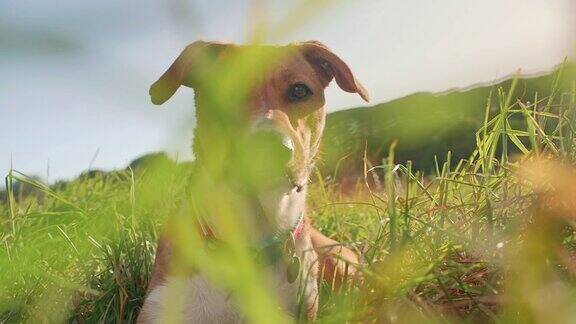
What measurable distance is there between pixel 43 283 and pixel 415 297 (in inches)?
93.5

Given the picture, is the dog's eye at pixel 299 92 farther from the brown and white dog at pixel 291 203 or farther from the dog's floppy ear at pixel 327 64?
the dog's floppy ear at pixel 327 64

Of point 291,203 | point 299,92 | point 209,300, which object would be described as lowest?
point 209,300

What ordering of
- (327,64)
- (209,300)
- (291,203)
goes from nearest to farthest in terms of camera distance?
(209,300)
(291,203)
(327,64)

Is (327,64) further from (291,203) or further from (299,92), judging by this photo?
(291,203)

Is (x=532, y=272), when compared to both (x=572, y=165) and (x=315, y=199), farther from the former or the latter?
(x=315, y=199)

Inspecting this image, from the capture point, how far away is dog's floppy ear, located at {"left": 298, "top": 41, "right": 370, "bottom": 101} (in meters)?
3.83

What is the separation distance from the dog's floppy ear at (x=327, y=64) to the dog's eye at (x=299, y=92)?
0.20 meters

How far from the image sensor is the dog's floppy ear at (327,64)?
3.83 m

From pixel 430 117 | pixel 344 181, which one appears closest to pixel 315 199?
pixel 344 181

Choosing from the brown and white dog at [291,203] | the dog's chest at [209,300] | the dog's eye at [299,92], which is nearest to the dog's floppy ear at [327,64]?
the brown and white dog at [291,203]

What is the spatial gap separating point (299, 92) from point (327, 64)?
0.52 meters

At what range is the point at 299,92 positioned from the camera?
12.4ft

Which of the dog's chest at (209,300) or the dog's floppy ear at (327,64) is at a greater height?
the dog's floppy ear at (327,64)

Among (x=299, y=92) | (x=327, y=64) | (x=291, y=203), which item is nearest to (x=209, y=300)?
(x=291, y=203)
